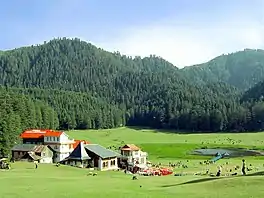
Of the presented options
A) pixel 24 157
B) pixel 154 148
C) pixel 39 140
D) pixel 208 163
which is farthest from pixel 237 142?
pixel 24 157

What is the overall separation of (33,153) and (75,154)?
1103cm

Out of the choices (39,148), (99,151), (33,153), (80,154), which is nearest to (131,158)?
(99,151)

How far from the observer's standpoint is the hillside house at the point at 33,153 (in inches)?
3585

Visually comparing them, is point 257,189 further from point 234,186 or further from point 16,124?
point 16,124

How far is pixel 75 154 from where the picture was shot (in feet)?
281

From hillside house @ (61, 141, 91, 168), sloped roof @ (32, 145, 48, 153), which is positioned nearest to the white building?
hillside house @ (61, 141, 91, 168)

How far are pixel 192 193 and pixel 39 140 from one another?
7091 cm

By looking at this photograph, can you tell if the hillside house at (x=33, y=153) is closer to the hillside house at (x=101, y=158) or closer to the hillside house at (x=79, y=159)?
the hillside house at (x=79, y=159)

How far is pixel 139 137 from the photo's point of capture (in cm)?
17962

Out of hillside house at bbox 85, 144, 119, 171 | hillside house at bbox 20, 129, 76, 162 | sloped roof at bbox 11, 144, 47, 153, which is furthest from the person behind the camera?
hillside house at bbox 20, 129, 76, 162

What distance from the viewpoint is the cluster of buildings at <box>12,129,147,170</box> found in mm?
86000

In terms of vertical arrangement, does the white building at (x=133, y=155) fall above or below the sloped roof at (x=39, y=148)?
below

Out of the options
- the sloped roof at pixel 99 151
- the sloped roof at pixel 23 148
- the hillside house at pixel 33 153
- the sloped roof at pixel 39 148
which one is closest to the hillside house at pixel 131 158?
the sloped roof at pixel 99 151

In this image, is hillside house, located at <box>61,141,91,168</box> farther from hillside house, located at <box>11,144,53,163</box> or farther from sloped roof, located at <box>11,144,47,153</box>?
sloped roof, located at <box>11,144,47,153</box>
